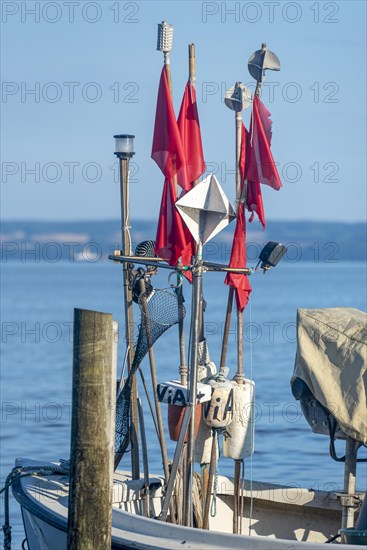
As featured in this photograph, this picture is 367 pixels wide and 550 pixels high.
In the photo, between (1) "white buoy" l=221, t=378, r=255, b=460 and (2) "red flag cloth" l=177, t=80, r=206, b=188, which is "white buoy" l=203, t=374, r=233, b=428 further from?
(2) "red flag cloth" l=177, t=80, r=206, b=188

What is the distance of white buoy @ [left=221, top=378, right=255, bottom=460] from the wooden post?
1.09 metres

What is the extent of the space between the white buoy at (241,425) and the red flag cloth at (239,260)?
2.02 feet

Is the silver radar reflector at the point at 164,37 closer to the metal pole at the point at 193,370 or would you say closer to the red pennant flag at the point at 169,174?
the red pennant flag at the point at 169,174

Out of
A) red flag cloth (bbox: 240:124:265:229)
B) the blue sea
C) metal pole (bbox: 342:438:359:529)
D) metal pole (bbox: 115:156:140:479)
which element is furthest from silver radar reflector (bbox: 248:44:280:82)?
the blue sea

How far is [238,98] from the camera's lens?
30.5 ft

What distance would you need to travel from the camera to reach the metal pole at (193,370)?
8602mm

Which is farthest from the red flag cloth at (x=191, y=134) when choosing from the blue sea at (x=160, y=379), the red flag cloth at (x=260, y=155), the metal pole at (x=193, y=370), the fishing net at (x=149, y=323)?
the blue sea at (x=160, y=379)

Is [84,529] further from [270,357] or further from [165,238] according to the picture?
[270,357]

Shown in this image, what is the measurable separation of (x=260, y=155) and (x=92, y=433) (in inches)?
93.4

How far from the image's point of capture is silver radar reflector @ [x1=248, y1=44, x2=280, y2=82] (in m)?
9.21

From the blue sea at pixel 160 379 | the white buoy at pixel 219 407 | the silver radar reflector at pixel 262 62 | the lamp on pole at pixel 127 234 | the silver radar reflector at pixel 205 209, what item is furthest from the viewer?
the blue sea at pixel 160 379

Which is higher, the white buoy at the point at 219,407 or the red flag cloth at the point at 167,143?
the red flag cloth at the point at 167,143

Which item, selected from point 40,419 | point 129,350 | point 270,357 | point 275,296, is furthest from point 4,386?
point 275,296

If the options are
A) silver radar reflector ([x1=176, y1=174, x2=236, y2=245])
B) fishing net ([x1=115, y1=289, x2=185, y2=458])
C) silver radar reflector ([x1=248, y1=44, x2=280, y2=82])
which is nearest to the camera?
silver radar reflector ([x1=176, y1=174, x2=236, y2=245])
